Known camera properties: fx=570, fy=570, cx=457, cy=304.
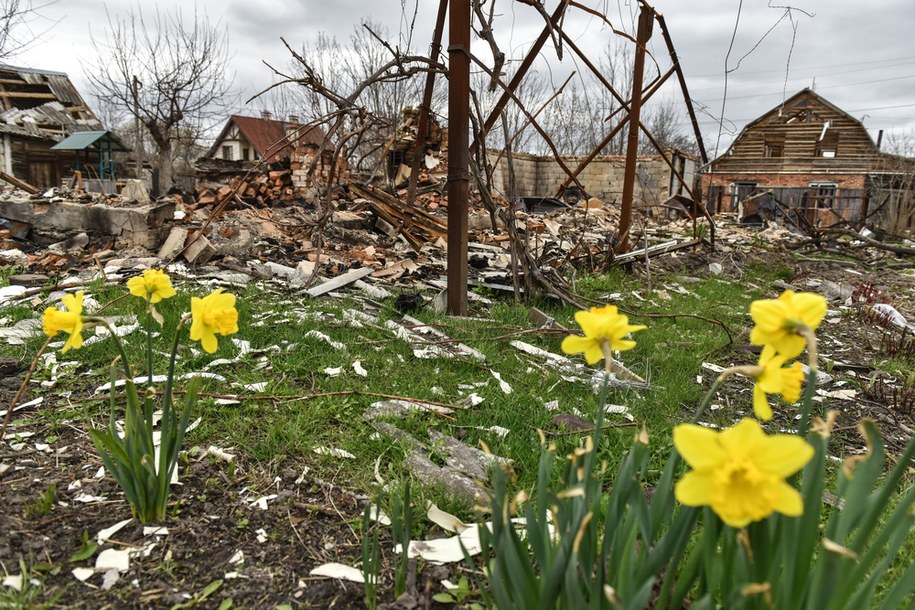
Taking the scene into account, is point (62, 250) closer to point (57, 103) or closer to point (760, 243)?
point (760, 243)

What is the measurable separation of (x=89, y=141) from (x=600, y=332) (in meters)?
19.9

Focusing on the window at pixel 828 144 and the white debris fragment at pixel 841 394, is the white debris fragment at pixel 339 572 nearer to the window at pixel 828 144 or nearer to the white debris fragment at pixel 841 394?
the white debris fragment at pixel 841 394

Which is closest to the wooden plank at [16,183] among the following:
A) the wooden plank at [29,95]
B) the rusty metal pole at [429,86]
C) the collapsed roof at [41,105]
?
the rusty metal pole at [429,86]

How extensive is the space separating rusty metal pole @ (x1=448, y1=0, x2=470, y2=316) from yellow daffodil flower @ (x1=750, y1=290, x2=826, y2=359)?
3158 millimetres

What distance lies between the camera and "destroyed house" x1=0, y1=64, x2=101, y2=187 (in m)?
20.1

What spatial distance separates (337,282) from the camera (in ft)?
16.0

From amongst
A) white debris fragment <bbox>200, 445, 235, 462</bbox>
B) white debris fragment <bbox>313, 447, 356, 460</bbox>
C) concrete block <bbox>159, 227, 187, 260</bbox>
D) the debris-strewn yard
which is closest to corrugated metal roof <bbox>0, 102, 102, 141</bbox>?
concrete block <bbox>159, 227, 187, 260</bbox>

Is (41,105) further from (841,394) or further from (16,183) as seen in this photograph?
(841,394)

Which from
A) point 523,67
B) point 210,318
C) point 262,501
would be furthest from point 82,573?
point 523,67

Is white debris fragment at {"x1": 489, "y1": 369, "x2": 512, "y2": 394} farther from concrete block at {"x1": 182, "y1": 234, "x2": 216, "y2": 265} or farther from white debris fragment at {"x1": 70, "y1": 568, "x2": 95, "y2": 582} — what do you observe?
concrete block at {"x1": 182, "y1": 234, "x2": 216, "y2": 265}

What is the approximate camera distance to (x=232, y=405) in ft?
8.39

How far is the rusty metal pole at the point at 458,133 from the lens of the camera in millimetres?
3693

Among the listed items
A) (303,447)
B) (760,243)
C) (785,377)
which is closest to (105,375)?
(303,447)

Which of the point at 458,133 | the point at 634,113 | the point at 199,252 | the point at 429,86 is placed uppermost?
the point at 634,113
